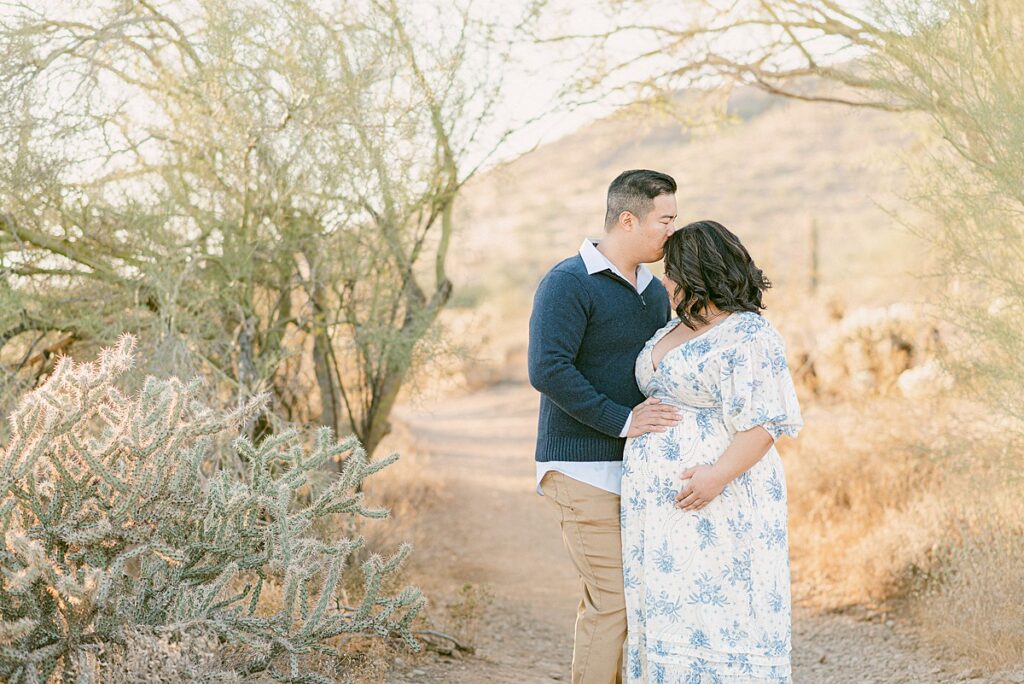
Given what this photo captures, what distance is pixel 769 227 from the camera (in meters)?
40.8

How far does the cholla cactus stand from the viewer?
142 inches

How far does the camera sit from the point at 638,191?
3834 millimetres

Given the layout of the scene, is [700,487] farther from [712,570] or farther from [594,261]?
[594,261]

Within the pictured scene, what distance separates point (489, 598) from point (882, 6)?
12.7ft

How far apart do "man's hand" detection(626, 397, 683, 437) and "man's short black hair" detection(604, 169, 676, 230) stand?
2.24ft

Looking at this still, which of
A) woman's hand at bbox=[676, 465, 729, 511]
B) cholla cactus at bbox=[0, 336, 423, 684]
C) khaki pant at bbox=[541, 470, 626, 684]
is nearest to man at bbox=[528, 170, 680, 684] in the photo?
khaki pant at bbox=[541, 470, 626, 684]

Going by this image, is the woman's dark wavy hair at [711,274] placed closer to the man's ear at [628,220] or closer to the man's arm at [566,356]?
the man's ear at [628,220]

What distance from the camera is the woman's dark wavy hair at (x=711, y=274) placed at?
11.8ft

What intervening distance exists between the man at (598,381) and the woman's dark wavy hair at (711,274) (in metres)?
0.19

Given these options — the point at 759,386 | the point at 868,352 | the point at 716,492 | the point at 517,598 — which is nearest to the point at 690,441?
the point at 716,492

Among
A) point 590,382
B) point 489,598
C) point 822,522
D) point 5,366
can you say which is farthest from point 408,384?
point 590,382

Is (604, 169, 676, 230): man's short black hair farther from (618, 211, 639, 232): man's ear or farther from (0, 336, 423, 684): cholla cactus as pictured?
(0, 336, 423, 684): cholla cactus

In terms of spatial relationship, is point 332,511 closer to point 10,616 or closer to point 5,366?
point 10,616

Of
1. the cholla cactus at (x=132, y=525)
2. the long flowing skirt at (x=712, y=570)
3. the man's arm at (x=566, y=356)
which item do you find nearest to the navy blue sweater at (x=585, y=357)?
the man's arm at (x=566, y=356)
